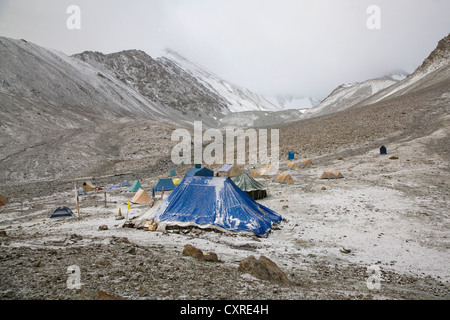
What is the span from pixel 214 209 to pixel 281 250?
12.4 feet

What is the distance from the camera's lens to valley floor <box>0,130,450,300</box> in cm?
562

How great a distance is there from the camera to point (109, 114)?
7125 cm

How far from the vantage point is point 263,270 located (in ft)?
22.1

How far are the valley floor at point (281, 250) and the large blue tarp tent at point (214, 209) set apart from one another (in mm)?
625

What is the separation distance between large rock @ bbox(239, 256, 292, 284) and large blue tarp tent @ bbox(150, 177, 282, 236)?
4764 mm

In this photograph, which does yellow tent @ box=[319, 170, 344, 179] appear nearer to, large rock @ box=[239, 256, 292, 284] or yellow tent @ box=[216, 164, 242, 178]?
yellow tent @ box=[216, 164, 242, 178]

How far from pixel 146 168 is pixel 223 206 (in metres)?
30.9

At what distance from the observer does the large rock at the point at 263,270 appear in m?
6.60

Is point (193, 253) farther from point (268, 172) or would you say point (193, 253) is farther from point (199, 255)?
point (268, 172)

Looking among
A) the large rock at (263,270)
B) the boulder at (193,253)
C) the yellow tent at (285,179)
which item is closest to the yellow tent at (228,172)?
the yellow tent at (285,179)

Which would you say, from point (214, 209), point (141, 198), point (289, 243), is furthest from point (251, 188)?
point (289, 243)

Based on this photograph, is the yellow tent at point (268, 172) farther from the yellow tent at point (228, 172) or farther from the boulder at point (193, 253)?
the boulder at point (193, 253)

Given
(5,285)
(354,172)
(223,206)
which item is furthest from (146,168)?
(5,285)
